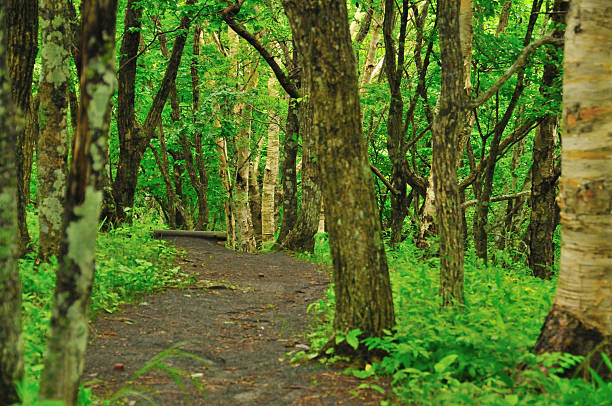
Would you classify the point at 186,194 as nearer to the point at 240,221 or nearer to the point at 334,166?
the point at 240,221

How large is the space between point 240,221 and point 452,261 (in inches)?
433

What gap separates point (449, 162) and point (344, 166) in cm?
148

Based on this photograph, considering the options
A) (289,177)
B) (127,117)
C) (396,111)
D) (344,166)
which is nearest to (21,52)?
(127,117)

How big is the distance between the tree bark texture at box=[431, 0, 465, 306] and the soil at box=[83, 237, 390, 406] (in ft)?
5.61

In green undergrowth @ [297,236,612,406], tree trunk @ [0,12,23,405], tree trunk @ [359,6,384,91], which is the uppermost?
tree trunk @ [359,6,384,91]

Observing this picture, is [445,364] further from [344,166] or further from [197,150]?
[197,150]

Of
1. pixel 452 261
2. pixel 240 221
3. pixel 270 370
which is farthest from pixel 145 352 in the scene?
pixel 240 221

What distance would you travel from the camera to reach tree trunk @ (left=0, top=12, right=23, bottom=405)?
3029 mm

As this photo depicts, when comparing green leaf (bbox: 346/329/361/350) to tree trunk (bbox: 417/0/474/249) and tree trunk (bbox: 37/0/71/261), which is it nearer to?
tree trunk (bbox: 37/0/71/261)

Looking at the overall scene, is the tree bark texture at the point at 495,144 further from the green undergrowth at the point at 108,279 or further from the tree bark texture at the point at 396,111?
the green undergrowth at the point at 108,279

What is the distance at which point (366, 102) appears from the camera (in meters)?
15.3

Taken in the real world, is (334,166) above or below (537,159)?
below

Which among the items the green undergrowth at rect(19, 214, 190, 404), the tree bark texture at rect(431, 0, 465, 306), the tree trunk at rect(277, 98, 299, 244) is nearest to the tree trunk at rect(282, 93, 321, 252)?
the tree trunk at rect(277, 98, 299, 244)

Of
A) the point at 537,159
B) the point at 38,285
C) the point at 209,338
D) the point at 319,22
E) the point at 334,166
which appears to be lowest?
the point at 209,338
